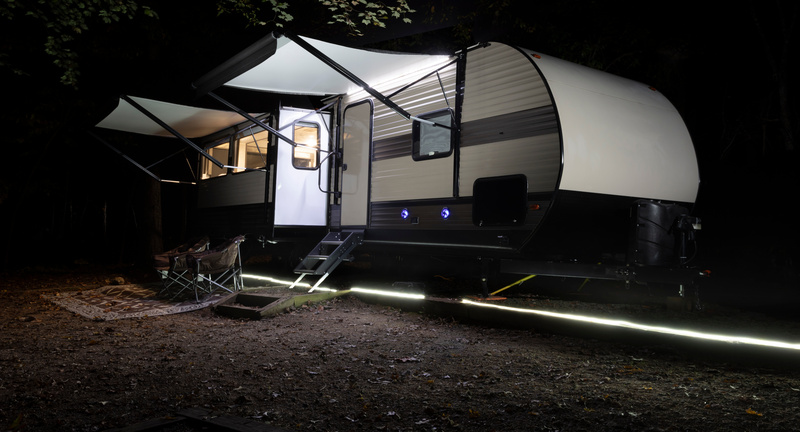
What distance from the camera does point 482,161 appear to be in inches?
270

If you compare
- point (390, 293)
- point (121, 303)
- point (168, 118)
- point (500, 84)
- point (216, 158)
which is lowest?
point (121, 303)

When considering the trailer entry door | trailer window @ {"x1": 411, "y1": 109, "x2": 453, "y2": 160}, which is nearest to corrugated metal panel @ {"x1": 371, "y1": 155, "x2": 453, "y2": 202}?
trailer window @ {"x1": 411, "y1": 109, "x2": 453, "y2": 160}

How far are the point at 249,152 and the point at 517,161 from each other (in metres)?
6.27

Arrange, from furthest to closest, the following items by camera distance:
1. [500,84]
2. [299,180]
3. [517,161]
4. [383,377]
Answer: [299,180], [500,84], [517,161], [383,377]

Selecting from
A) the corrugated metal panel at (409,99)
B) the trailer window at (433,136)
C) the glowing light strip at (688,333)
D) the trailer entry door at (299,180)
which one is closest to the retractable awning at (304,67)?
the corrugated metal panel at (409,99)

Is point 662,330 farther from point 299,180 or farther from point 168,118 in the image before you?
point 168,118

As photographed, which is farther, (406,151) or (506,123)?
(406,151)

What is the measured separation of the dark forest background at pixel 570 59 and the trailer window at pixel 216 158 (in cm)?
129

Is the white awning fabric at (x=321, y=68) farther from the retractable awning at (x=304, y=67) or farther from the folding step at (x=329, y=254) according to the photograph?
the folding step at (x=329, y=254)

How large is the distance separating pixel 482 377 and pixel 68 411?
2841mm

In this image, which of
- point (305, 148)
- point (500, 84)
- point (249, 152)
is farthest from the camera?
point (249, 152)

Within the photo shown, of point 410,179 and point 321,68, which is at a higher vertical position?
point 321,68

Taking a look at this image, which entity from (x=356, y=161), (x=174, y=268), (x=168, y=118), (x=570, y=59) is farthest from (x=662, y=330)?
(x=570, y=59)

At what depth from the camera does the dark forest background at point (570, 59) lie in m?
12.2
